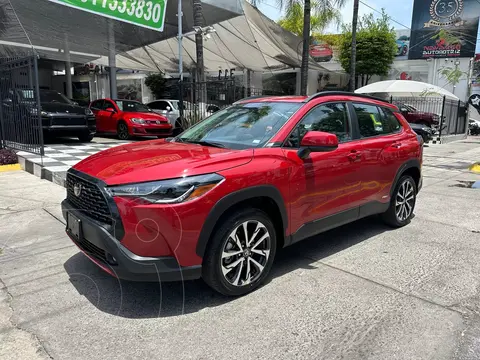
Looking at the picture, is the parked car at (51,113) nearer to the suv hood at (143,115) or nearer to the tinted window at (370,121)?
the suv hood at (143,115)

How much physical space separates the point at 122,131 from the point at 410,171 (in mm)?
10186

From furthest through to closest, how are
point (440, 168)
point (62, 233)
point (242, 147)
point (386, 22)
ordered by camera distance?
point (386, 22), point (440, 168), point (62, 233), point (242, 147)

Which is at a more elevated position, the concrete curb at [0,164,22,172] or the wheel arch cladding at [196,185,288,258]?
the wheel arch cladding at [196,185,288,258]

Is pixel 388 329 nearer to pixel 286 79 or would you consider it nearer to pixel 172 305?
pixel 172 305

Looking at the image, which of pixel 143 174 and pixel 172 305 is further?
pixel 172 305

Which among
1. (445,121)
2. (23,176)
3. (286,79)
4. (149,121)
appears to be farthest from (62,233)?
(286,79)

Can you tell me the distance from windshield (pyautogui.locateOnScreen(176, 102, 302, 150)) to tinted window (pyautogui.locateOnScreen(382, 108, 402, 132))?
171 cm

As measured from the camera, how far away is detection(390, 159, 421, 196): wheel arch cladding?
4.99 m

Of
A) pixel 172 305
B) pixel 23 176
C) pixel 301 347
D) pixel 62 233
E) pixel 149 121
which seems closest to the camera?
pixel 301 347

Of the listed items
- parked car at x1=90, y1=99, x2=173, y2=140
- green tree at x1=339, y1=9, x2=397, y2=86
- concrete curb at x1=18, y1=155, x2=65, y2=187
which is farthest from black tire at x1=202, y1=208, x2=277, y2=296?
green tree at x1=339, y1=9, x2=397, y2=86

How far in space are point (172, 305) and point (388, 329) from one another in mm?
1693

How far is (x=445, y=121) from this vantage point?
69.5 feet

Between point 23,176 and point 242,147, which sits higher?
point 242,147

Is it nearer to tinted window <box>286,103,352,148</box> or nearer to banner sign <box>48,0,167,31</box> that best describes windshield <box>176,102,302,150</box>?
tinted window <box>286,103,352,148</box>
